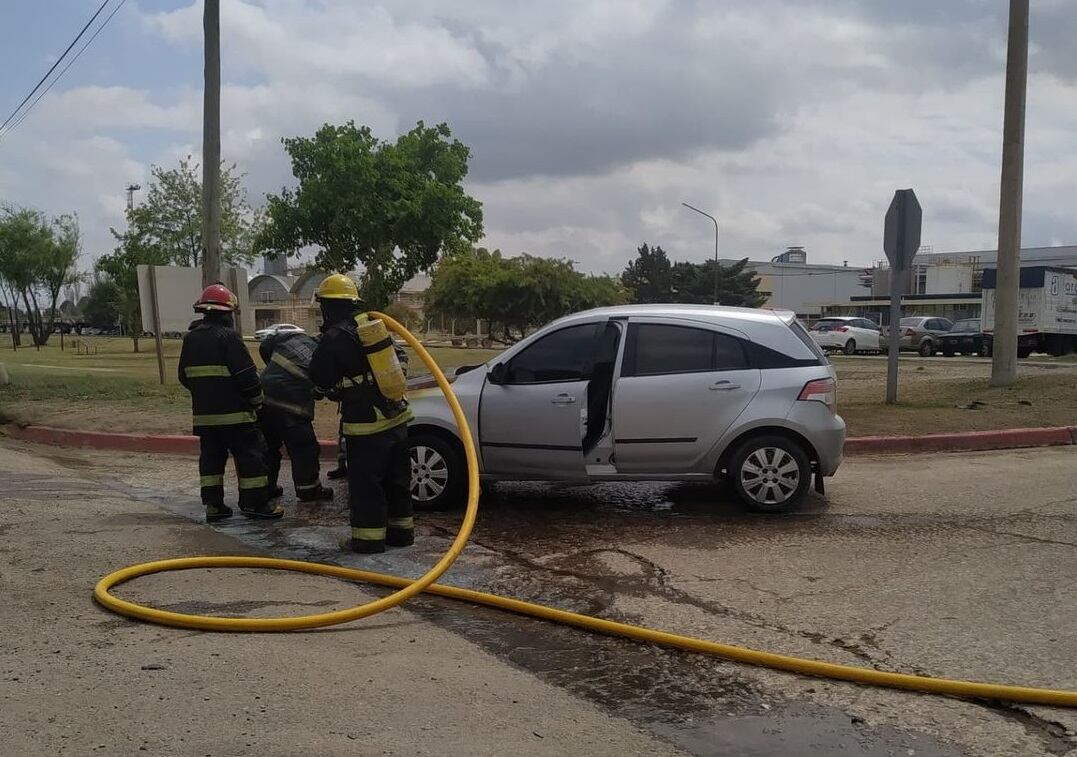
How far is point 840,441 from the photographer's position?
6906 millimetres

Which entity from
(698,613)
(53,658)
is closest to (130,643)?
(53,658)

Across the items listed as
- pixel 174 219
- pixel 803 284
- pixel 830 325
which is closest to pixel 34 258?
pixel 174 219

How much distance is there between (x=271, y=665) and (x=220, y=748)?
0.81 metres

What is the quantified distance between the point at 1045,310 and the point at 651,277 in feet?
182

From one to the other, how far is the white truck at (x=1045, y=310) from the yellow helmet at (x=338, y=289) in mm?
25917

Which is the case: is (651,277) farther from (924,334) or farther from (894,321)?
(894,321)

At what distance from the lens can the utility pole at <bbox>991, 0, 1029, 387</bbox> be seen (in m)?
13.2

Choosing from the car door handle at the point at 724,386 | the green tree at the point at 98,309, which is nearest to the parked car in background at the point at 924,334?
the car door handle at the point at 724,386

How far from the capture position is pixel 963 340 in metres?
32.4

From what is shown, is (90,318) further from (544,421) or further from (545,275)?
(544,421)

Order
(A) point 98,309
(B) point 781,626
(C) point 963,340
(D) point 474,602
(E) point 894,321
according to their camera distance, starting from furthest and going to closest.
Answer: (A) point 98,309 → (C) point 963,340 → (E) point 894,321 → (D) point 474,602 → (B) point 781,626

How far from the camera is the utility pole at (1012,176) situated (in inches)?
519

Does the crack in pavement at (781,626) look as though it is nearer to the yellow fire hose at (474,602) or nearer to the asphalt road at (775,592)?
the asphalt road at (775,592)

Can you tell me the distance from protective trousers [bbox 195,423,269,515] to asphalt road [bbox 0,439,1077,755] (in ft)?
0.73
